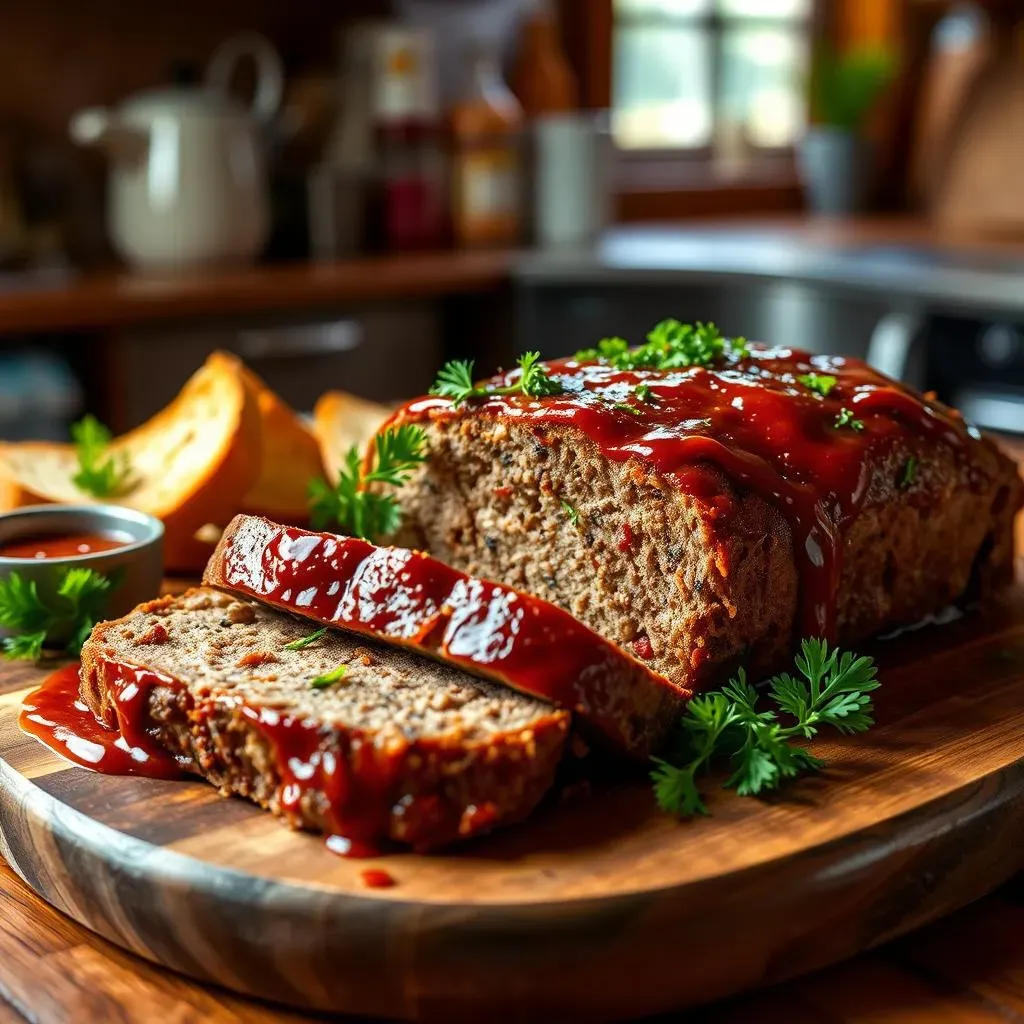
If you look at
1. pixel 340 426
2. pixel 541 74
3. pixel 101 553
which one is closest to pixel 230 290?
pixel 340 426

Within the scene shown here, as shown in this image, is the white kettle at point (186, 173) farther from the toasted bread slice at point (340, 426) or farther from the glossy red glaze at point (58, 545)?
the glossy red glaze at point (58, 545)

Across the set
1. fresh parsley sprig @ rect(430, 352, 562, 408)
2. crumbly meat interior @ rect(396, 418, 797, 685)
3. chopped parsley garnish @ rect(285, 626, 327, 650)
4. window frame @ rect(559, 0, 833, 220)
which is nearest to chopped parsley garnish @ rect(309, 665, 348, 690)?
chopped parsley garnish @ rect(285, 626, 327, 650)

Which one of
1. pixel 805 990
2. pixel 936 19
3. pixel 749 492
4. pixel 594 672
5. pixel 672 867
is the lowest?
pixel 805 990

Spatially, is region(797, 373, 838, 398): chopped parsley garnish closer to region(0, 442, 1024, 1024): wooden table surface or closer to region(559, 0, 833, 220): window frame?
region(0, 442, 1024, 1024): wooden table surface

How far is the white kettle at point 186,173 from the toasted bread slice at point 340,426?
2.41m

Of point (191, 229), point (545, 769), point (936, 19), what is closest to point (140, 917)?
point (545, 769)

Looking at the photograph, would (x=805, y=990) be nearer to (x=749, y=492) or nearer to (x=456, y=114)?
(x=749, y=492)

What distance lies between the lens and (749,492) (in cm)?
163

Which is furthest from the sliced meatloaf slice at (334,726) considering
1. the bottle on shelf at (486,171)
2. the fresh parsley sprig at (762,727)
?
the bottle on shelf at (486,171)

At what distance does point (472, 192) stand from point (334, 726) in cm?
440

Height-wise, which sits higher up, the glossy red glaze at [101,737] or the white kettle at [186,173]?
the white kettle at [186,173]

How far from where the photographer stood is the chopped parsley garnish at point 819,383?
1896mm

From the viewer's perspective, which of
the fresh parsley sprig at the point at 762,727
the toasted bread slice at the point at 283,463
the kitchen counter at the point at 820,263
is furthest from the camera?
the kitchen counter at the point at 820,263

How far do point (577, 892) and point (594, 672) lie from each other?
0.27 metres
